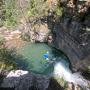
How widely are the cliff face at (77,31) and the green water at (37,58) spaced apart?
171 cm

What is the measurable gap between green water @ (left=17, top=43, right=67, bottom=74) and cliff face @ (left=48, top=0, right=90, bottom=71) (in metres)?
1.71

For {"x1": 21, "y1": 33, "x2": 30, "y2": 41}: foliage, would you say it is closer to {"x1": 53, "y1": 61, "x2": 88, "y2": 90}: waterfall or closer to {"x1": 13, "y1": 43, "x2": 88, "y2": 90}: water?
{"x1": 13, "y1": 43, "x2": 88, "y2": 90}: water

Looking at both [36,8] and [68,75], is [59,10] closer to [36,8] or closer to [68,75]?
[68,75]

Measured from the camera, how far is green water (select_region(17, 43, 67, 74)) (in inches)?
543

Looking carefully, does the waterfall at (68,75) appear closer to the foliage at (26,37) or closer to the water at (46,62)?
the water at (46,62)

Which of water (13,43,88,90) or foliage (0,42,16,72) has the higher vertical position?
foliage (0,42,16,72)

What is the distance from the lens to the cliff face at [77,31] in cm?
964

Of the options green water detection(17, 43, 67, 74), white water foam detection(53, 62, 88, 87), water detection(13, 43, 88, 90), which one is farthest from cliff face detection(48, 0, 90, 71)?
green water detection(17, 43, 67, 74)

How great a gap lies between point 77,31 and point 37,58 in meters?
5.16

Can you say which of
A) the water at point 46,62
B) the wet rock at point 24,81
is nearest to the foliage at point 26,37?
Answer: the water at point 46,62

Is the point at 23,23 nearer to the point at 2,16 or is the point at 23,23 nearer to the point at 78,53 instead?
the point at 2,16

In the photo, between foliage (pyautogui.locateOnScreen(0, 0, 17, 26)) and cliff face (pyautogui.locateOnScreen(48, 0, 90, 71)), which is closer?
cliff face (pyautogui.locateOnScreen(48, 0, 90, 71))

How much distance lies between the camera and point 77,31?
10797 mm

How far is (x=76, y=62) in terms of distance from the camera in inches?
462
